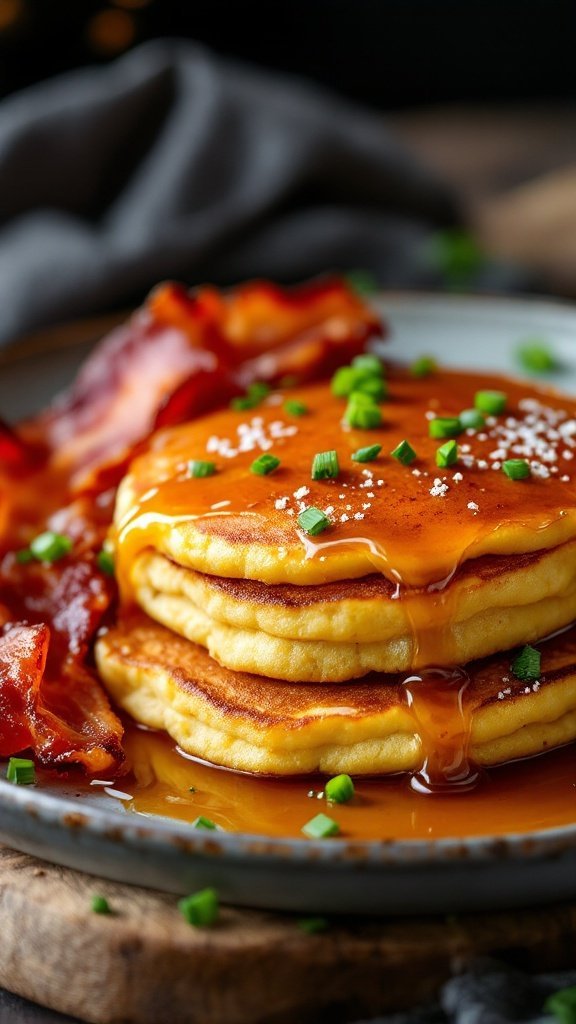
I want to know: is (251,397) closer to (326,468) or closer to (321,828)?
(326,468)

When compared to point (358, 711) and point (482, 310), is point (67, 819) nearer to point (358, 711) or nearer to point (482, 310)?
point (358, 711)

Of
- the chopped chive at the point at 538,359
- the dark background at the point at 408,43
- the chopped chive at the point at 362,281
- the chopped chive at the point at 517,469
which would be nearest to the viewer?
the chopped chive at the point at 517,469

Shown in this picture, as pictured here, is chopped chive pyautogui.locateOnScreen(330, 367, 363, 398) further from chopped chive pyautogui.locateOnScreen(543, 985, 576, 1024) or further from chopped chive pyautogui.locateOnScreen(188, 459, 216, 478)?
chopped chive pyautogui.locateOnScreen(543, 985, 576, 1024)

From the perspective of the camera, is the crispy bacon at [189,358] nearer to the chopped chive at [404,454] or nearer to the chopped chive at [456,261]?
the chopped chive at [404,454]

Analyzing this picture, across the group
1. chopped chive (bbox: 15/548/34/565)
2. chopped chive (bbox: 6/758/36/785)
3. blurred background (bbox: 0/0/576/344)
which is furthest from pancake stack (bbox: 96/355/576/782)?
blurred background (bbox: 0/0/576/344)

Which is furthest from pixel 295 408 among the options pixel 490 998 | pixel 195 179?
pixel 195 179

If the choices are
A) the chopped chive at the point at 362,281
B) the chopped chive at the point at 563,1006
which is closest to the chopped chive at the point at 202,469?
the chopped chive at the point at 563,1006
